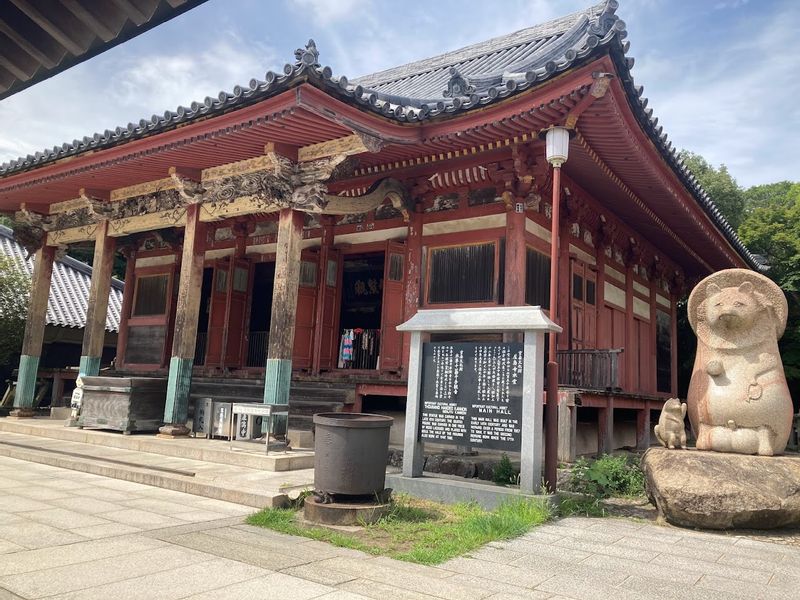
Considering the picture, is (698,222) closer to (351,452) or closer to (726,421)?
(726,421)

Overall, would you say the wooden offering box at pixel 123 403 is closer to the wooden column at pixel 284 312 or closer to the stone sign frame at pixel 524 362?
the wooden column at pixel 284 312

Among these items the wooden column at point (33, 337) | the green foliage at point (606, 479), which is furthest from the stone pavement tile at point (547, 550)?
the wooden column at point (33, 337)

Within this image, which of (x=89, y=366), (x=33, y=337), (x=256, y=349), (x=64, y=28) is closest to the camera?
(x=64, y=28)

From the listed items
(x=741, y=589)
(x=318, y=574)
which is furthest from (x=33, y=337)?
(x=741, y=589)

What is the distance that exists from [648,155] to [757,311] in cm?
368

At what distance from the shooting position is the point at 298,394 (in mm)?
10070

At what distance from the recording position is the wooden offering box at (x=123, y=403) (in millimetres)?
9578

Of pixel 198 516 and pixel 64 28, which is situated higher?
pixel 64 28

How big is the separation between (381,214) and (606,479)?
20.0 feet

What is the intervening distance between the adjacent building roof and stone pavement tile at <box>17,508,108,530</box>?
12.6 ft

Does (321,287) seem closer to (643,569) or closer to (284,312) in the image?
(284,312)

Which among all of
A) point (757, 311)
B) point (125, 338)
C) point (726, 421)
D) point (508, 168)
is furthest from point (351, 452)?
point (125, 338)

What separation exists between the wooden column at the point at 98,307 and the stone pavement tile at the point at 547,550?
362 inches

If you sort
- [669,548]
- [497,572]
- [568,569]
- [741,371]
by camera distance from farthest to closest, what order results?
[741,371] → [669,548] → [568,569] → [497,572]
